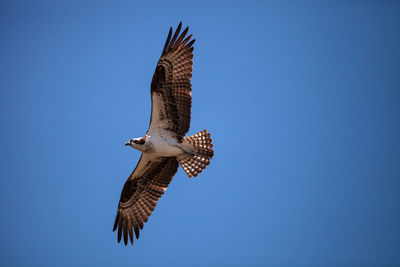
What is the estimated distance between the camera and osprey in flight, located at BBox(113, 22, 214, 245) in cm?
870

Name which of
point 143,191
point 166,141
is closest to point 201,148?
point 166,141

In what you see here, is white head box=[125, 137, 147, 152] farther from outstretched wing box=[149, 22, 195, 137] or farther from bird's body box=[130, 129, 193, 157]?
outstretched wing box=[149, 22, 195, 137]

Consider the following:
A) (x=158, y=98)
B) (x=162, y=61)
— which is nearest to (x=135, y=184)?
(x=158, y=98)

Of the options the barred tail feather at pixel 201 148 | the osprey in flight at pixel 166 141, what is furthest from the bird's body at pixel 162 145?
the barred tail feather at pixel 201 148

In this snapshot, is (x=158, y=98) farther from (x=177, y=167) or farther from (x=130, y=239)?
(x=130, y=239)

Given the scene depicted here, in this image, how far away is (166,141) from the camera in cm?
888

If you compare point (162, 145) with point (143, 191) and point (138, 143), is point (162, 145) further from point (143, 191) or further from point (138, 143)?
point (143, 191)

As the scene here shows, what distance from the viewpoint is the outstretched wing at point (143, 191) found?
9.42 meters

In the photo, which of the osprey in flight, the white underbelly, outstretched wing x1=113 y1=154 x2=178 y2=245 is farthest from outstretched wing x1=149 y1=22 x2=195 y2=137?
outstretched wing x1=113 y1=154 x2=178 y2=245

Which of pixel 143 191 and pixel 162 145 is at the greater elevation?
pixel 162 145

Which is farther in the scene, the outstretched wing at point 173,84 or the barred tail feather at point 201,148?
the barred tail feather at point 201,148

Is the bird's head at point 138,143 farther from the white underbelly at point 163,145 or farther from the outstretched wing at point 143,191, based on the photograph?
the outstretched wing at point 143,191

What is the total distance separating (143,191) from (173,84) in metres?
2.61

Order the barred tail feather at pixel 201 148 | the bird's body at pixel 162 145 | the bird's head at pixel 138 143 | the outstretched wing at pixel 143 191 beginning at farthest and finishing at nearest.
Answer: the outstretched wing at pixel 143 191, the barred tail feather at pixel 201 148, the bird's body at pixel 162 145, the bird's head at pixel 138 143
